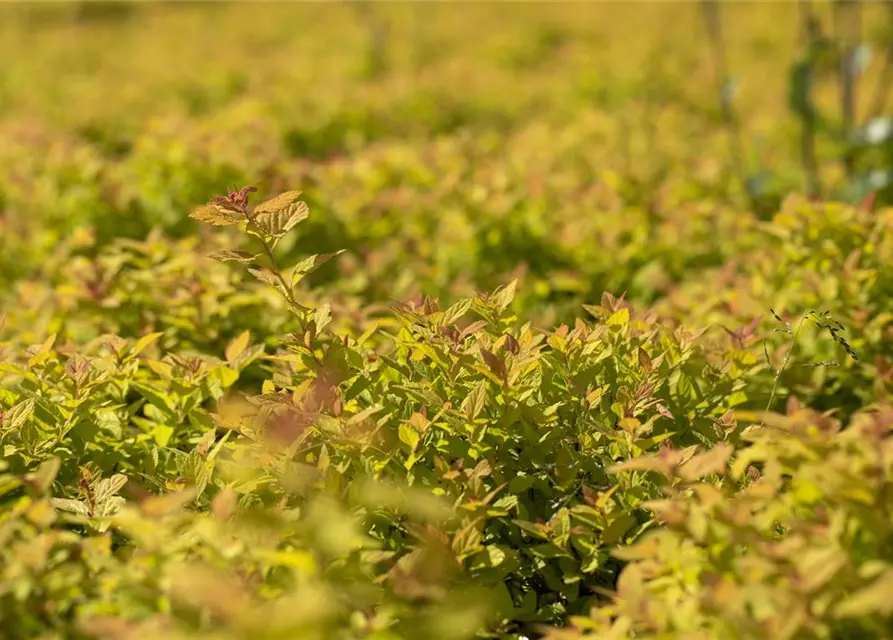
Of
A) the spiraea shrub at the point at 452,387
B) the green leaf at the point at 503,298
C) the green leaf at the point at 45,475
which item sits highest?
the green leaf at the point at 45,475

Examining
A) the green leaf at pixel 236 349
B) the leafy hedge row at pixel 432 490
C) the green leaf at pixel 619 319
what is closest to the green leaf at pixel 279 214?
the leafy hedge row at pixel 432 490

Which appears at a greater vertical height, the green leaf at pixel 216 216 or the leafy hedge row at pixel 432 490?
the green leaf at pixel 216 216

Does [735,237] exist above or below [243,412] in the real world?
below

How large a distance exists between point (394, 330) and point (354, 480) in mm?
994

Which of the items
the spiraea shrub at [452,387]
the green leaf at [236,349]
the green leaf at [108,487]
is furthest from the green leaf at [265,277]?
the green leaf at [108,487]

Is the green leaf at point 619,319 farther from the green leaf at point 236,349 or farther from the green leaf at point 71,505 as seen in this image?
the green leaf at point 71,505

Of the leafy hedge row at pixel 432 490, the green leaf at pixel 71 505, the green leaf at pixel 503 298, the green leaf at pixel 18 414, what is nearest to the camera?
the leafy hedge row at pixel 432 490

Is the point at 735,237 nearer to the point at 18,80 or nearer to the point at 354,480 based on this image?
the point at 354,480

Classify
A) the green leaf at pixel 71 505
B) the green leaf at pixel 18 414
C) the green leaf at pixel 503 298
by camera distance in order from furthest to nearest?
the green leaf at pixel 503 298 < the green leaf at pixel 18 414 < the green leaf at pixel 71 505

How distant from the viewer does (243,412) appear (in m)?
1.76

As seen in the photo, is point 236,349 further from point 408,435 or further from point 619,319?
point 619,319

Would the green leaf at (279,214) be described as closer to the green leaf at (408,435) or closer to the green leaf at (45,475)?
the green leaf at (408,435)

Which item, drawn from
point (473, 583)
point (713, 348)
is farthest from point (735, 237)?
point (473, 583)

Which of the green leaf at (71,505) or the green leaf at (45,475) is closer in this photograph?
the green leaf at (45,475)
